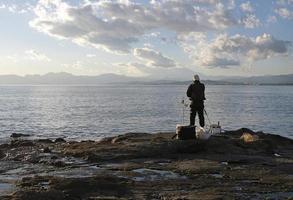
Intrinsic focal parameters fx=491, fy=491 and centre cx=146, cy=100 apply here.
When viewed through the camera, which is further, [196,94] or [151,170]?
[196,94]

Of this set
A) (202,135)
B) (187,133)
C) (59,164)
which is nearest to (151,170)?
(59,164)

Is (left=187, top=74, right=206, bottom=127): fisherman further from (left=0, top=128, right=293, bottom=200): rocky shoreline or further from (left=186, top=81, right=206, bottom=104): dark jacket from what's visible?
(left=0, top=128, right=293, bottom=200): rocky shoreline

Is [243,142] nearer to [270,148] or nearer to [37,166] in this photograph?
[270,148]

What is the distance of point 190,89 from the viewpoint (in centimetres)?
2112

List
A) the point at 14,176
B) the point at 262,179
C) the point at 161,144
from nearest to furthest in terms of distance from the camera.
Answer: the point at 262,179
the point at 14,176
the point at 161,144

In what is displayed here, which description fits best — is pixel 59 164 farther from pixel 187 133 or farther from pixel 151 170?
pixel 187 133

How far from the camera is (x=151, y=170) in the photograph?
1504cm

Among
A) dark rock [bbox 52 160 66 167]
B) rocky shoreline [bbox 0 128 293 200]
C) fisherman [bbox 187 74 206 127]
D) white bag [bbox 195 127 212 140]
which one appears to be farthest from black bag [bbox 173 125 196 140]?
dark rock [bbox 52 160 66 167]

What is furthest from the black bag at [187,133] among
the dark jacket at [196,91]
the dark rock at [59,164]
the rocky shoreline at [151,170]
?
the dark rock at [59,164]

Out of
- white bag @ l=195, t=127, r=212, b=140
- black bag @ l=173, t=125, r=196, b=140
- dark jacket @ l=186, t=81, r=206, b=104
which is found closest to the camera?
black bag @ l=173, t=125, r=196, b=140

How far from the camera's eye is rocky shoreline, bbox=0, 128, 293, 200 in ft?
Answer: 39.5

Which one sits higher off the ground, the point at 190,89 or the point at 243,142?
the point at 190,89

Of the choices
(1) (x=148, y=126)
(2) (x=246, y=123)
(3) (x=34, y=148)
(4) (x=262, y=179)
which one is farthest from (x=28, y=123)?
(4) (x=262, y=179)

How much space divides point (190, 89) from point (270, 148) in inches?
164
